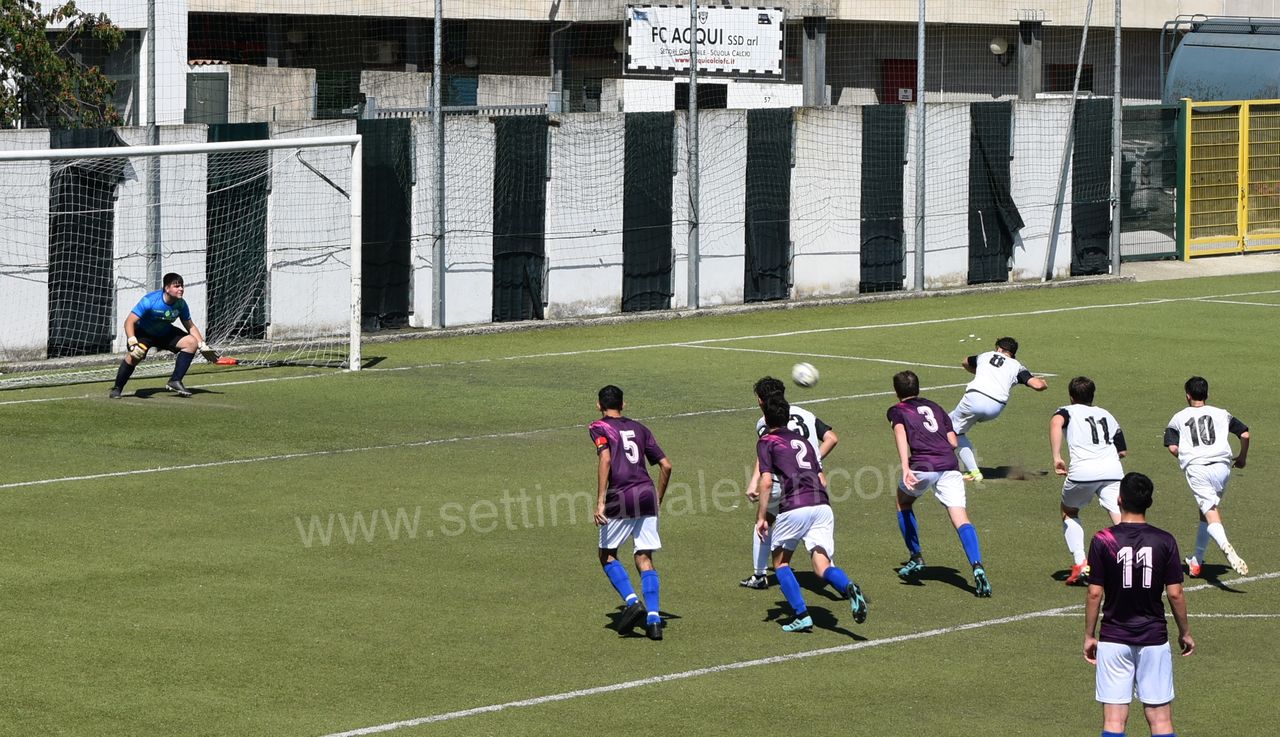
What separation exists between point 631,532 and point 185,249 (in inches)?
559

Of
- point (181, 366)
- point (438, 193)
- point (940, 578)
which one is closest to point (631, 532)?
point (940, 578)

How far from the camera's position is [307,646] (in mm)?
10859

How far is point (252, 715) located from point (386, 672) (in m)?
1.06

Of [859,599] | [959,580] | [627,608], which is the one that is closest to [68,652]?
[627,608]

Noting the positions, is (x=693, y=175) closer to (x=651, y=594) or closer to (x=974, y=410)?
(x=974, y=410)

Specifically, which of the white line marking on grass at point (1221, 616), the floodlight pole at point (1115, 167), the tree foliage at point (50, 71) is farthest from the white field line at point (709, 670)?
the floodlight pole at point (1115, 167)

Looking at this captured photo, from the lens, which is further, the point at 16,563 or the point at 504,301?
the point at 504,301

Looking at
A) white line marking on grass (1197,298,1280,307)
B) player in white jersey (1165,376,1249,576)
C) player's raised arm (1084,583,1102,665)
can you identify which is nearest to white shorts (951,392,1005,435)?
player in white jersey (1165,376,1249,576)

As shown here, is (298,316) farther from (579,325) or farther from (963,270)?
(963,270)

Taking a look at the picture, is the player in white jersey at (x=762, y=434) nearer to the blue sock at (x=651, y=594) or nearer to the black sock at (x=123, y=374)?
the blue sock at (x=651, y=594)

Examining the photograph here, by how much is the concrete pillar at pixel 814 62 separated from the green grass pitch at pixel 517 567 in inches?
717

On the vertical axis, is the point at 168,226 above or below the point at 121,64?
below

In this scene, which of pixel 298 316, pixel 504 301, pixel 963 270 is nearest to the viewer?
pixel 298 316

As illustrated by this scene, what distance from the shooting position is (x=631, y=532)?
1130 cm
